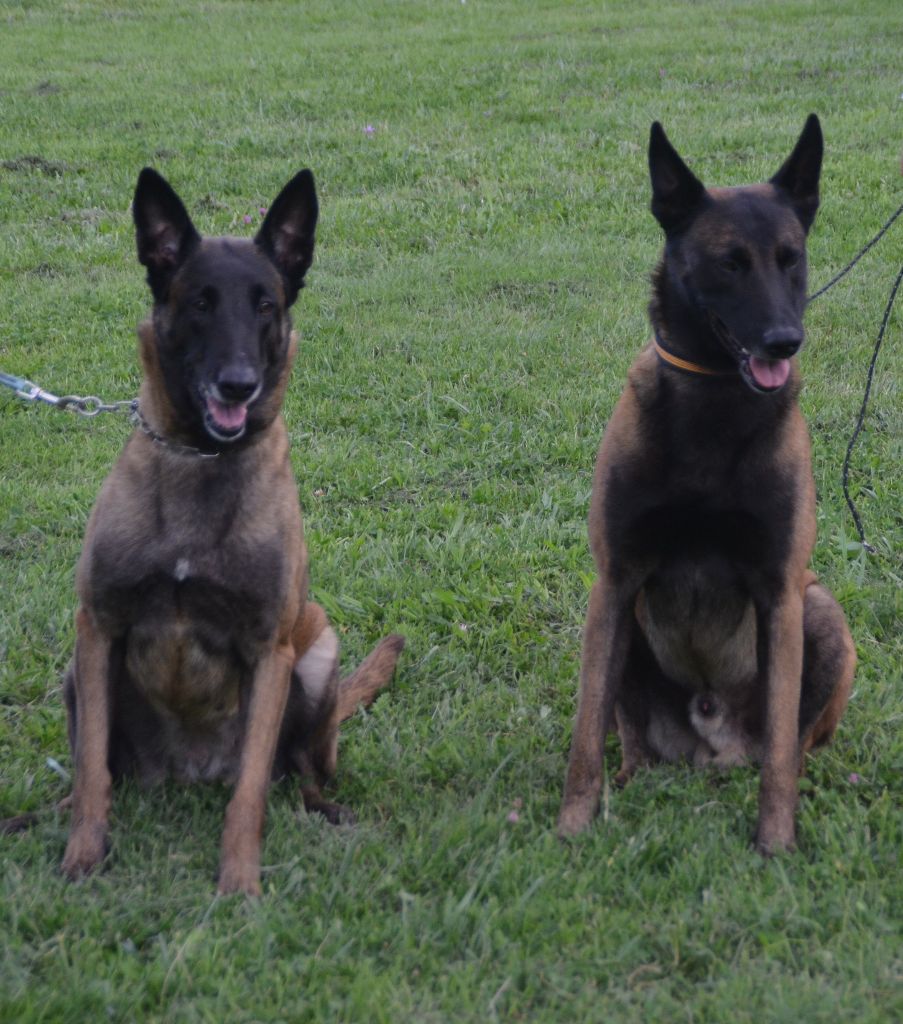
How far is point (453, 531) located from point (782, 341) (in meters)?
2.06

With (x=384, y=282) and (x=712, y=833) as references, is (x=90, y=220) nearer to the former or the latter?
(x=384, y=282)

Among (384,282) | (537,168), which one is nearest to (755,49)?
(537,168)

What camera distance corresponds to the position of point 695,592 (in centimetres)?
351

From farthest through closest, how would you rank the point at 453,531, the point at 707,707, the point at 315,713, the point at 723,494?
the point at 453,531, the point at 707,707, the point at 315,713, the point at 723,494

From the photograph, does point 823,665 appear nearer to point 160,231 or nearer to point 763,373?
point 763,373

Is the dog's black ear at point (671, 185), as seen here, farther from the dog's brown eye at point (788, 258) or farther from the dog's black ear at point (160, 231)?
the dog's black ear at point (160, 231)

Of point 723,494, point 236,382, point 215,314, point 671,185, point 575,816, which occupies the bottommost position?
point 575,816

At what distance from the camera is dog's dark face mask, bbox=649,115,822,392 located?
10.6 ft

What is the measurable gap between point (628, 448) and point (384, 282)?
4751 millimetres

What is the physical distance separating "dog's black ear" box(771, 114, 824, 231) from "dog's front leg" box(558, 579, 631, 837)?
1.20 metres

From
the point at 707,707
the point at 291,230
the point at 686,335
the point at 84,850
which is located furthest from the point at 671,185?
the point at 84,850

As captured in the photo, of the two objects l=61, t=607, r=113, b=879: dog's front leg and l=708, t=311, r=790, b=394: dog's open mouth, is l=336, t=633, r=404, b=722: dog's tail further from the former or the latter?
l=708, t=311, r=790, b=394: dog's open mouth

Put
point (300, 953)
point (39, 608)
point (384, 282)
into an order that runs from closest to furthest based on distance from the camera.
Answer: point (300, 953)
point (39, 608)
point (384, 282)

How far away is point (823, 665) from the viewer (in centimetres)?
357
